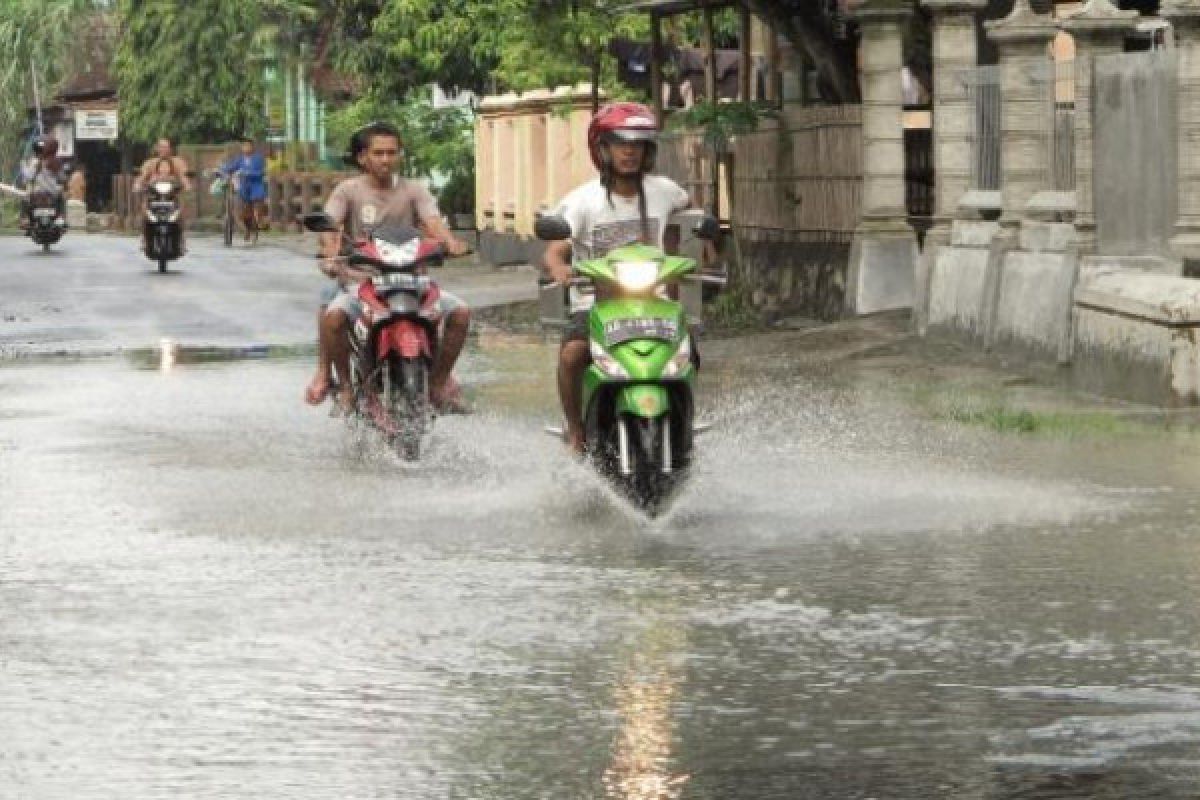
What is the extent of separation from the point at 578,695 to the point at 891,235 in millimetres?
17461

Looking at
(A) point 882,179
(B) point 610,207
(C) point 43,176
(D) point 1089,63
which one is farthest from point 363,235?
(C) point 43,176

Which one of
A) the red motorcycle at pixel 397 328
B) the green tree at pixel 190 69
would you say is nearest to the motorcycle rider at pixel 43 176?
the green tree at pixel 190 69

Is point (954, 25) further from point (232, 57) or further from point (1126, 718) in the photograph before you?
point (232, 57)

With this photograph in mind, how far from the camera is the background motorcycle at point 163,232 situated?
40844 mm

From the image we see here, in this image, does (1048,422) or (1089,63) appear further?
(1089,63)

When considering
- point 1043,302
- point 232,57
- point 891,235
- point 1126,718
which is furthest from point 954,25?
point 232,57

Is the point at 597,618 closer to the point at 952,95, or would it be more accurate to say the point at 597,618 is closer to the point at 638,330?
the point at 638,330

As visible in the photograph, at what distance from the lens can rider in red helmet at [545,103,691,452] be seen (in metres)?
13.6

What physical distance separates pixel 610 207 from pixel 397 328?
2083mm

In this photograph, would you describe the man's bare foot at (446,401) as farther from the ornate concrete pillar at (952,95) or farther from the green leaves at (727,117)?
the green leaves at (727,117)

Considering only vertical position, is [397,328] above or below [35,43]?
below

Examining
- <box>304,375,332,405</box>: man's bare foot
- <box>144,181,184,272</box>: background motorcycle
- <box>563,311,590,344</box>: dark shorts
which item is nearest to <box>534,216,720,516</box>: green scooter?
<box>563,311,590,344</box>: dark shorts

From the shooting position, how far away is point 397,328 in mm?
15656

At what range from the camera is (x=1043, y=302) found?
67.9 ft
